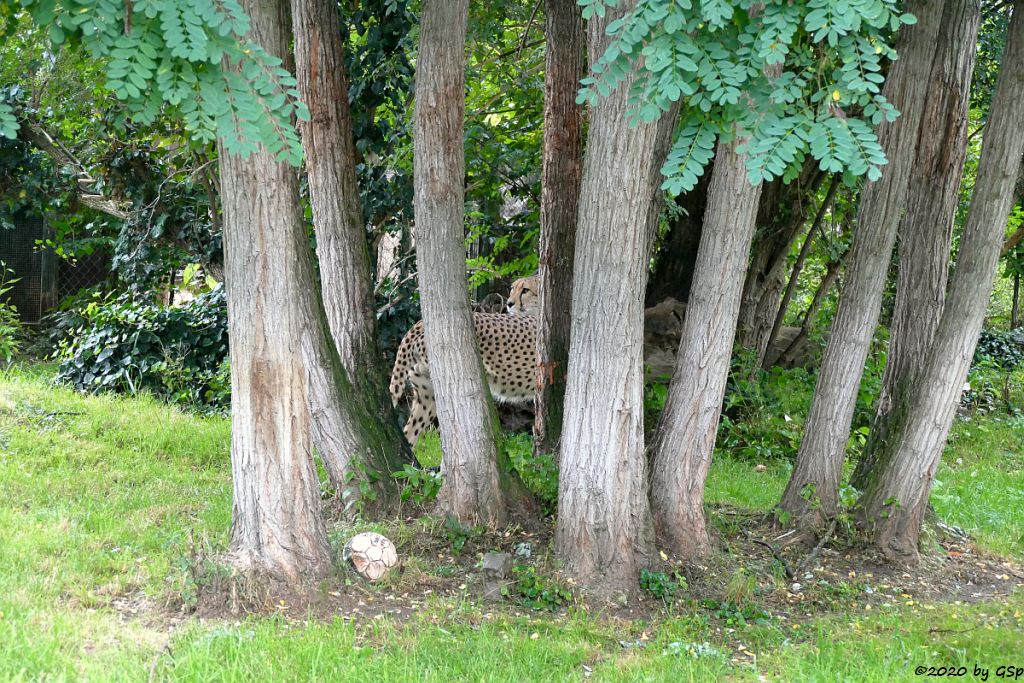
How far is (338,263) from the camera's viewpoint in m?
6.03

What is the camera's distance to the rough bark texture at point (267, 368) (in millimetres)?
4598

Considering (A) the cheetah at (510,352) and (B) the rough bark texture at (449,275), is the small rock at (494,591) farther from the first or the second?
(A) the cheetah at (510,352)

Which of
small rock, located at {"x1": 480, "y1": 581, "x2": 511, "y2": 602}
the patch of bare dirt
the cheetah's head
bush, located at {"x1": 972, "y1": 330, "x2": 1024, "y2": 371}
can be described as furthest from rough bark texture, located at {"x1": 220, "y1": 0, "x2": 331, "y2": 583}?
bush, located at {"x1": 972, "y1": 330, "x2": 1024, "y2": 371}

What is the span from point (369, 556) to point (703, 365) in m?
2.14

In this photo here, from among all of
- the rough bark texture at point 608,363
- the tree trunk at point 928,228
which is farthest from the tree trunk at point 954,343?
the rough bark texture at point 608,363

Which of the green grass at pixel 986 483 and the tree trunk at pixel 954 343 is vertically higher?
the tree trunk at pixel 954 343

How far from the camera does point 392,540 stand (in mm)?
5461

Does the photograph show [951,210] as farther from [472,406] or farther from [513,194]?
[513,194]

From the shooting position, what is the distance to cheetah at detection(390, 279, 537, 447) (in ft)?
27.8

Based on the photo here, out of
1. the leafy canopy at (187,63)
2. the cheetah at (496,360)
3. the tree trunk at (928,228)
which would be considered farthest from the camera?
the cheetah at (496,360)

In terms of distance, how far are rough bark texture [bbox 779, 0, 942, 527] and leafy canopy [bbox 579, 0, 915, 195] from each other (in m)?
1.86

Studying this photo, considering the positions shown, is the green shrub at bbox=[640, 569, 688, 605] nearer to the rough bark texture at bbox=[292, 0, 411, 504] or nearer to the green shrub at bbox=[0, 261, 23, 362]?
the rough bark texture at bbox=[292, 0, 411, 504]

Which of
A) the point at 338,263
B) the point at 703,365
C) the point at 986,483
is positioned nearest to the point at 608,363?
the point at 703,365

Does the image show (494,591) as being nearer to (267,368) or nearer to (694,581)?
(694,581)
